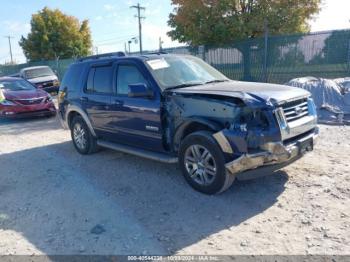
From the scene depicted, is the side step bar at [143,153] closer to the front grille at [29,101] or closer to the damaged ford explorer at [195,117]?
the damaged ford explorer at [195,117]

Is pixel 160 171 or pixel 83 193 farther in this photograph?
pixel 160 171

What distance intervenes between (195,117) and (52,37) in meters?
37.8

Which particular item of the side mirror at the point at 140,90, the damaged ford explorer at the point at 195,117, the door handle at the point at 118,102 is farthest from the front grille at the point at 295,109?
the door handle at the point at 118,102

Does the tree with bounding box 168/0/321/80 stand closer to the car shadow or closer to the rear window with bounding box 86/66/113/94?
the rear window with bounding box 86/66/113/94

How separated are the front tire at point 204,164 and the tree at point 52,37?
35897 mm

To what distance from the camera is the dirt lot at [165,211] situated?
3436 mm

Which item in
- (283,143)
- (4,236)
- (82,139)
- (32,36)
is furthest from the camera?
(32,36)

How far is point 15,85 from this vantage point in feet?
41.1

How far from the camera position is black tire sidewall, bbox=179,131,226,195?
4219mm

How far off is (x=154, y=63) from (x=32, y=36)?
37.6m

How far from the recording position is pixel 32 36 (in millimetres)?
38312

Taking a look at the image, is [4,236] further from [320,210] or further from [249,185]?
[320,210]

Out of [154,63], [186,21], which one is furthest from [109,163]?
[186,21]

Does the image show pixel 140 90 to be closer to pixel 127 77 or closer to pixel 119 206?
pixel 127 77
